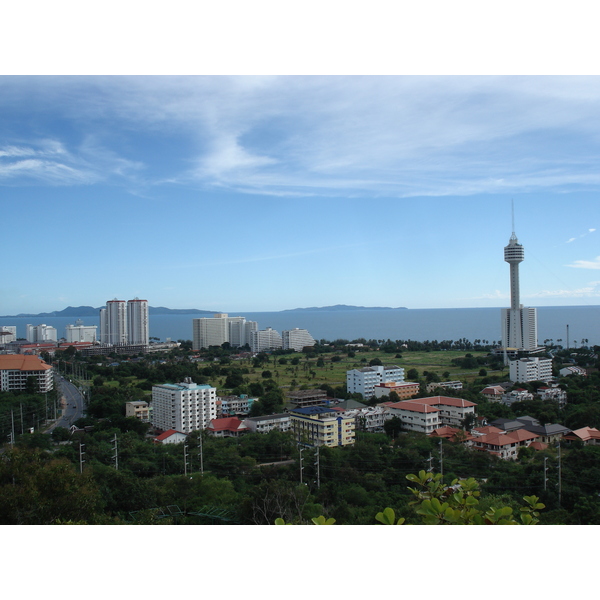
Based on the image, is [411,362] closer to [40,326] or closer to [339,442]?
[339,442]

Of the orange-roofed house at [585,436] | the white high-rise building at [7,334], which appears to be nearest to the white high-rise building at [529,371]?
the orange-roofed house at [585,436]

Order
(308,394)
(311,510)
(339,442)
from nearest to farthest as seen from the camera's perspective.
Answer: (311,510) < (339,442) < (308,394)

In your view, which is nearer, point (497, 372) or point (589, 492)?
point (589, 492)

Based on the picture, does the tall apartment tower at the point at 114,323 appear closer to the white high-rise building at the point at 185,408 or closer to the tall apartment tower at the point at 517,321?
the white high-rise building at the point at 185,408

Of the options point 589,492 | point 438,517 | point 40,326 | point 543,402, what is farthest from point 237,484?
point 40,326

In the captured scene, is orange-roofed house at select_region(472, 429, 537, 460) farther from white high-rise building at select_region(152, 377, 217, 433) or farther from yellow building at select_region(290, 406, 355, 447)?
white high-rise building at select_region(152, 377, 217, 433)
